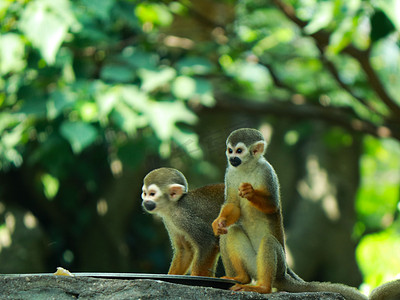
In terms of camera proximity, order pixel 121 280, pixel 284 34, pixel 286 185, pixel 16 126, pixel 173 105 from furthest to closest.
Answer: pixel 286 185 → pixel 284 34 → pixel 16 126 → pixel 173 105 → pixel 121 280

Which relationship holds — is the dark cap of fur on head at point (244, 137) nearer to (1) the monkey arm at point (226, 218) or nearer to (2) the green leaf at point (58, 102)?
(1) the monkey arm at point (226, 218)

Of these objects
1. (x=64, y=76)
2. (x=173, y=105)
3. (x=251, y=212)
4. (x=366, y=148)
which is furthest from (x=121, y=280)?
(x=366, y=148)

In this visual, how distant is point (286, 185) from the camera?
24.7 ft

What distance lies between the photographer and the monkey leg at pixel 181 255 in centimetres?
277

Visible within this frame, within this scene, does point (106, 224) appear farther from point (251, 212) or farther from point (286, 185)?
point (251, 212)

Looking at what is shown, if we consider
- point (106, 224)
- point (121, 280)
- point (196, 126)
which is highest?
point (121, 280)

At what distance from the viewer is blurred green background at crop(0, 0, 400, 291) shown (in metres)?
4.35

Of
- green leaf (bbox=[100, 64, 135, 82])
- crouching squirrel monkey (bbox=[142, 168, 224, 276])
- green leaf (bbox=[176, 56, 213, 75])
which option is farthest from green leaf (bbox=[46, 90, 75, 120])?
crouching squirrel monkey (bbox=[142, 168, 224, 276])

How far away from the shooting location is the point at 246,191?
229 cm

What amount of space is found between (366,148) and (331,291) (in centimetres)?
572

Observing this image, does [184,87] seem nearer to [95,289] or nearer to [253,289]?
[253,289]

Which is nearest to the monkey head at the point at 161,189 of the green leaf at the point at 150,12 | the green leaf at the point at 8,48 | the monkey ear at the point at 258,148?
the monkey ear at the point at 258,148

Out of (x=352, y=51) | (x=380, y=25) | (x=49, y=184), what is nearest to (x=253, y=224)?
(x=380, y=25)

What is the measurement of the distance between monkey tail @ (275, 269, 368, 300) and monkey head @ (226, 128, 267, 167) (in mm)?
536
